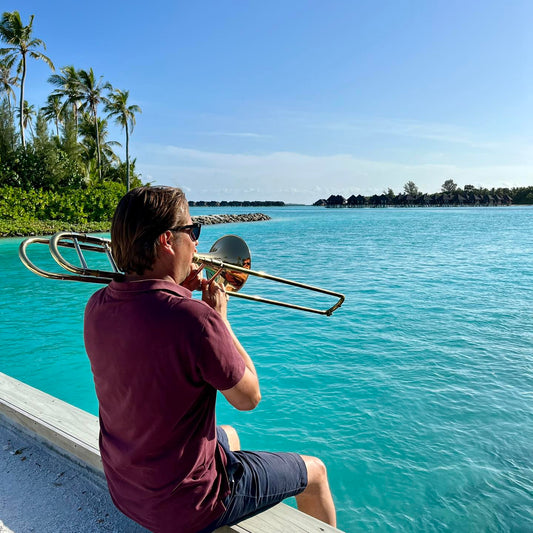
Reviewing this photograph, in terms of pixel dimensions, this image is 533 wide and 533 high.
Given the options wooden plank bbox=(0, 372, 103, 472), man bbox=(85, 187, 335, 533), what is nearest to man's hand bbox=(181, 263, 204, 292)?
man bbox=(85, 187, 335, 533)

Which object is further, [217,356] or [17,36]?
[17,36]

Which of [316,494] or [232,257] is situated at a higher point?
[232,257]

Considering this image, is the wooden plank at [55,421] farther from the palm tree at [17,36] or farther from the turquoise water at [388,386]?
the palm tree at [17,36]

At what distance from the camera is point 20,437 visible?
2408mm

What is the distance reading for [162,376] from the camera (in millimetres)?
1239

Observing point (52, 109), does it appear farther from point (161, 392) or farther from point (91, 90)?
point (161, 392)

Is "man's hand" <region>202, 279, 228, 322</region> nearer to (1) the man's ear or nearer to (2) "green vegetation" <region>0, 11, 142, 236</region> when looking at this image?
(1) the man's ear

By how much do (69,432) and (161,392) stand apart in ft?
4.30

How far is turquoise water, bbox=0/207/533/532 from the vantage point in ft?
12.8

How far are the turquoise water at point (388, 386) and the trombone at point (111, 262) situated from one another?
256cm

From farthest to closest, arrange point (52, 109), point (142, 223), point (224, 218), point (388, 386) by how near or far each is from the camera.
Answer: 1. point (224, 218)
2. point (52, 109)
3. point (388, 386)
4. point (142, 223)

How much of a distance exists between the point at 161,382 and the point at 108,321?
0.24 meters

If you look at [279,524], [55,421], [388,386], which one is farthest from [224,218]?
[279,524]

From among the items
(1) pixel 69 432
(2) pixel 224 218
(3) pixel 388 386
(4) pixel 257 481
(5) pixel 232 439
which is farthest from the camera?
(2) pixel 224 218
